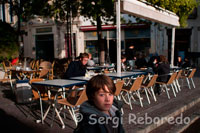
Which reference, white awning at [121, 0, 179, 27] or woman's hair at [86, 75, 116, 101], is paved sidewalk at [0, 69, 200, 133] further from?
white awning at [121, 0, 179, 27]

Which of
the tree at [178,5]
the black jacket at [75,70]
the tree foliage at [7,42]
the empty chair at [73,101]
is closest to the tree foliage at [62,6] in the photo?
the tree foliage at [7,42]

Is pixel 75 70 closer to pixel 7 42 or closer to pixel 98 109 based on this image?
pixel 98 109

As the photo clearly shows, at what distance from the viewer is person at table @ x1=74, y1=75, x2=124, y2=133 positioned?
204cm

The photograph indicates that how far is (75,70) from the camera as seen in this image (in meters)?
6.92

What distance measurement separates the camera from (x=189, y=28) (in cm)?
2072

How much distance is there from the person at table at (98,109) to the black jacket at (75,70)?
4.71 m

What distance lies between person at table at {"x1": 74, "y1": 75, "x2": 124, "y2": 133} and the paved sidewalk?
95.5 inches

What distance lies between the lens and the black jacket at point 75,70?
6797 mm

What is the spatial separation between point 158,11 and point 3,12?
2268cm

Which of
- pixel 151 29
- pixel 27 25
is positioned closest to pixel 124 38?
pixel 151 29

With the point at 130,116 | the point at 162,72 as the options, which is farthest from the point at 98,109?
the point at 162,72

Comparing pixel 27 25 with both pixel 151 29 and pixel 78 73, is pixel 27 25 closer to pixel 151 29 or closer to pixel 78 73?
pixel 151 29

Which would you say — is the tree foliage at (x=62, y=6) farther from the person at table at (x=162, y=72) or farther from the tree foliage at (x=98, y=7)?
A: the person at table at (x=162, y=72)

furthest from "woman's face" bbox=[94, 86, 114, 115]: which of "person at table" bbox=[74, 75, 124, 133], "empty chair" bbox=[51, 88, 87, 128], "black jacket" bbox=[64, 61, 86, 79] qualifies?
"black jacket" bbox=[64, 61, 86, 79]
